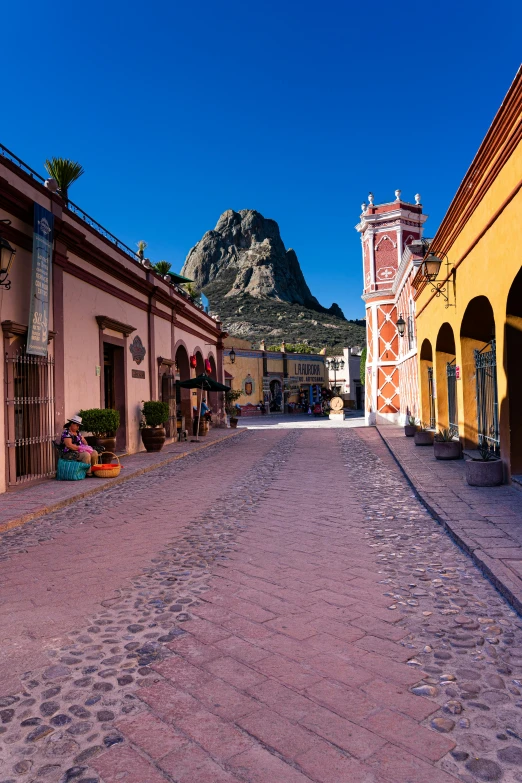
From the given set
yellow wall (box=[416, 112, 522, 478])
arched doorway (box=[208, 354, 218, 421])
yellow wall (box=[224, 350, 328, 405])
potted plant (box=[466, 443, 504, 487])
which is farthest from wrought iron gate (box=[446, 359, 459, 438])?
yellow wall (box=[224, 350, 328, 405])

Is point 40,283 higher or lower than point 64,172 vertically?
lower

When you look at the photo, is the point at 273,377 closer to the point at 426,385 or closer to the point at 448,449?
the point at 426,385

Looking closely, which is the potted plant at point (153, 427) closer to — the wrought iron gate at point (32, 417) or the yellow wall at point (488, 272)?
the wrought iron gate at point (32, 417)

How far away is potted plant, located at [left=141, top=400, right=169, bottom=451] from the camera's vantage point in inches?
603

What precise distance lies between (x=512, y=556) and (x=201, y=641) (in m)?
2.70

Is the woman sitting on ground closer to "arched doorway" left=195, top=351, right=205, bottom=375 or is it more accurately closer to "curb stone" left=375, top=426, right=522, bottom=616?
"curb stone" left=375, top=426, right=522, bottom=616

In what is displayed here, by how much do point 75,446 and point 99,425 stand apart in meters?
1.19

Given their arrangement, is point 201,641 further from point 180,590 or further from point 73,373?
point 73,373

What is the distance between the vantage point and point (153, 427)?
50.8 ft

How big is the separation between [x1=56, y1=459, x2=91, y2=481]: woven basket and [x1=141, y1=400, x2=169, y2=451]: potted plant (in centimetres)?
513

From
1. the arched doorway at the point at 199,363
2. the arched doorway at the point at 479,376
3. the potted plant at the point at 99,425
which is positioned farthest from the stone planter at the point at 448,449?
the arched doorway at the point at 199,363

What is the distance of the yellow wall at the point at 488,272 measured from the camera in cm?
696

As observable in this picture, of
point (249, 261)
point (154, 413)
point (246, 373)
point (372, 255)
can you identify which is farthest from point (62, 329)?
point (249, 261)

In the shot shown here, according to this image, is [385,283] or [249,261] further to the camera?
[249,261]
